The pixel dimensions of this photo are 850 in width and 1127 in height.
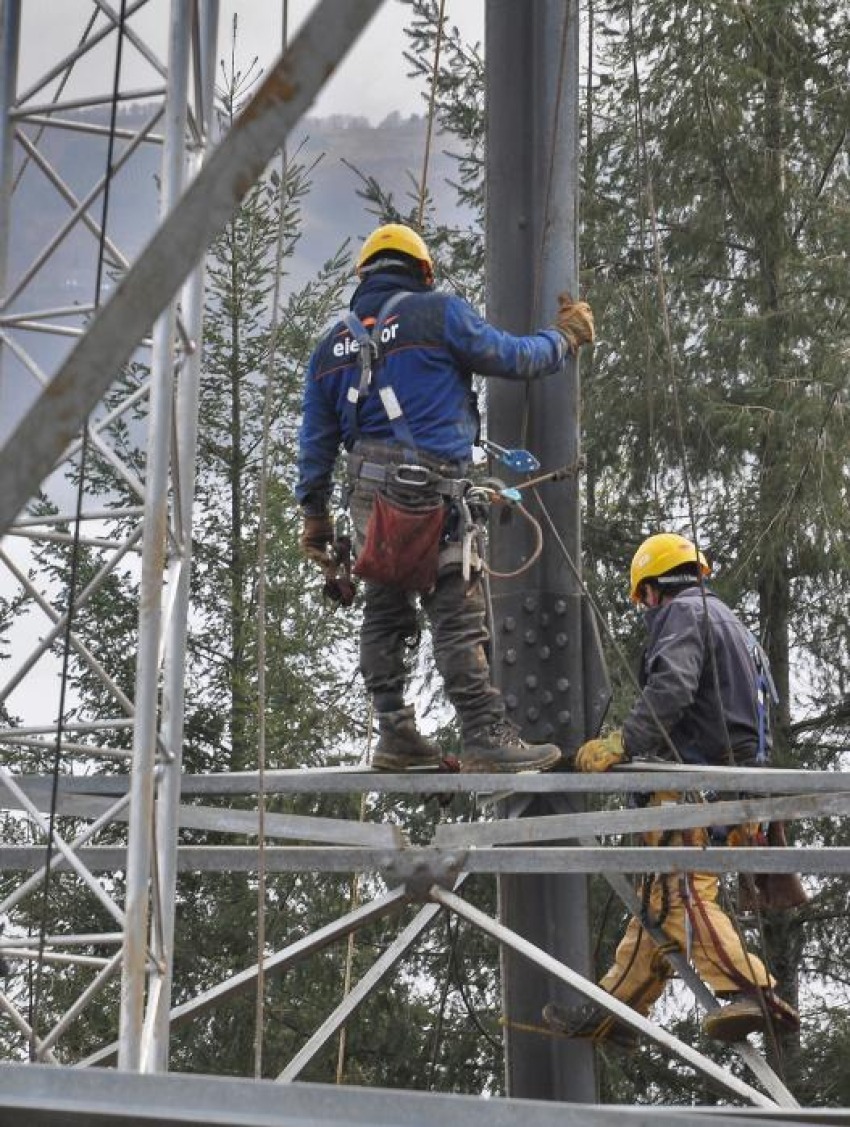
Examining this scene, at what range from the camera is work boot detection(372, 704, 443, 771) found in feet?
25.5

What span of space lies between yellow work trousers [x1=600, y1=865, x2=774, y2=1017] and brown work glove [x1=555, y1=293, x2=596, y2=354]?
1924 mm

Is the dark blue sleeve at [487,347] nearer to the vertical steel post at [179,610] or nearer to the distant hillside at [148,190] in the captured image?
the vertical steel post at [179,610]

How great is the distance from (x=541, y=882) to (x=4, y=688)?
233cm

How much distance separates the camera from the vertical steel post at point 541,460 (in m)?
8.06

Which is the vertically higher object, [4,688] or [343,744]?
[343,744]

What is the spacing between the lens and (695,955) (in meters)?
7.92

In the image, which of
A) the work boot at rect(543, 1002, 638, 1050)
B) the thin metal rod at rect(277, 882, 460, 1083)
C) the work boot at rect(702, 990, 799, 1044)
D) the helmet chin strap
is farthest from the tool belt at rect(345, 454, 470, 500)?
the work boot at rect(702, 990, 799, 1044)

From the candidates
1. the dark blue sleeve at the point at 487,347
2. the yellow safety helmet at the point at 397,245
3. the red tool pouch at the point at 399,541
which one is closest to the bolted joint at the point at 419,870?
the red tool pouch at the point at 399,541

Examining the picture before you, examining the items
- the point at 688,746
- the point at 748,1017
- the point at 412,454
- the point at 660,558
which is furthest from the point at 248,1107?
the point at 660,558

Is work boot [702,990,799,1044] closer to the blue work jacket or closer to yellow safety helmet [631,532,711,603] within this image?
yellow safety helmet [631,532,711,603]

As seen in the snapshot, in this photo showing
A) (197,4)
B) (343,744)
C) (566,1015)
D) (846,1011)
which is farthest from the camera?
(343,744)

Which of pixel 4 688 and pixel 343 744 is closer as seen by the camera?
pixel 4 688

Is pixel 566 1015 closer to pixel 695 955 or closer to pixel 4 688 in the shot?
pixel 695 955

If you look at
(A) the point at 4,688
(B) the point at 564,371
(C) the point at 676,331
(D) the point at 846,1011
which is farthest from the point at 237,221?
(A) the point at 4,688
